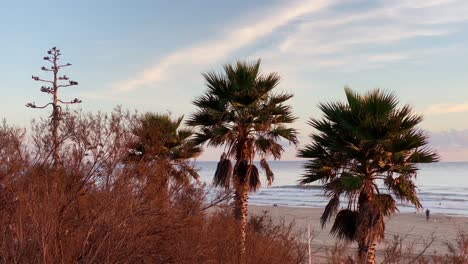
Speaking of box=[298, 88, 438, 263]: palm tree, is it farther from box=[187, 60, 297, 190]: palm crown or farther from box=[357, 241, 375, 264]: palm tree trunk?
box=[187, 60, 297, 190]: palm crown

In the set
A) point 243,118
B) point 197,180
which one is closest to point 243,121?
point 243,118

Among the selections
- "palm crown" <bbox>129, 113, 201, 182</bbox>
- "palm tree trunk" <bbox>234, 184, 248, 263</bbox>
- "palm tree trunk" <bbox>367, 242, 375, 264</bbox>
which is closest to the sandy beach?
"palm crown" <bbox>129, 113, 201, 182</bbox>

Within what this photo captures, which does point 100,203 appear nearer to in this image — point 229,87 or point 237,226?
point 237,226

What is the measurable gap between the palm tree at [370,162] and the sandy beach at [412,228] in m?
14.0

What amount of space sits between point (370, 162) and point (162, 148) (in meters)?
6.28

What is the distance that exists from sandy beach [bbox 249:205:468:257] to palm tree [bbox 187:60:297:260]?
35.0 ft

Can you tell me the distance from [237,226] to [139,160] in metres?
4.50

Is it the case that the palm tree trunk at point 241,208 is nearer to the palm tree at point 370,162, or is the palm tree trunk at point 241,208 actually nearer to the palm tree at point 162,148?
the palm tree at point 162,148

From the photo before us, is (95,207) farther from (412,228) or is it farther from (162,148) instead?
(412,228)

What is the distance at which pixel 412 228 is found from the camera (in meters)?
34.8

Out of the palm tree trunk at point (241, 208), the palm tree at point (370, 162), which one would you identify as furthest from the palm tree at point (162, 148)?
the palm tree at point (370, 162)

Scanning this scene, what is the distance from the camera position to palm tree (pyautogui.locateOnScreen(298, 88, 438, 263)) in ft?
40.2

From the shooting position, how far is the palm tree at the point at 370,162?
1224 centimetres

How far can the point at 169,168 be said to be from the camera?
14.7 meters
